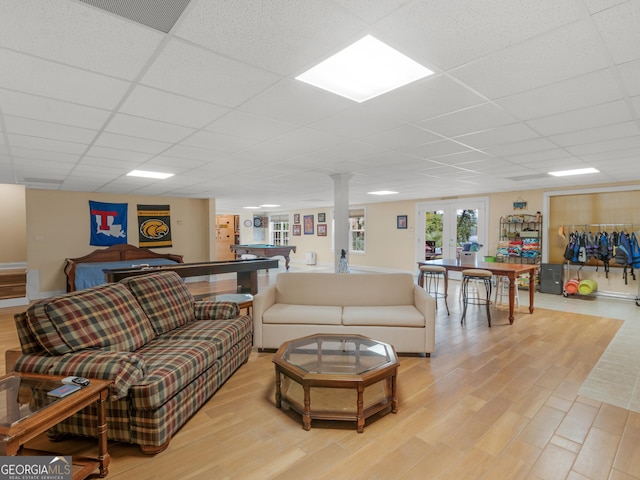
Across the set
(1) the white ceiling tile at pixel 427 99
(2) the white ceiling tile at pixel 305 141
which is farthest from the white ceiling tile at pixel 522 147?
(2) the white ceiling tile at pixel 305 141

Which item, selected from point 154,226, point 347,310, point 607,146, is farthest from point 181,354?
point 154,226

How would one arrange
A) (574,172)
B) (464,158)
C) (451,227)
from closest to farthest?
(464,158)
(574,172)
(451,227)

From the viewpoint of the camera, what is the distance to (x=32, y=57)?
5.68 ft

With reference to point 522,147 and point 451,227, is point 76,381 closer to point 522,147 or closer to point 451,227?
point 522,147

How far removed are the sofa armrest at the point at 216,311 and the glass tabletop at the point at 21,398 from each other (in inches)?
58.4

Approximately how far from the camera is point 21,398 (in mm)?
1597

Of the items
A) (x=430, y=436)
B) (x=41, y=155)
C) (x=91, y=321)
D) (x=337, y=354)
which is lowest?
(x=430, y=436)

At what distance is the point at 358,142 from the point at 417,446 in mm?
2748

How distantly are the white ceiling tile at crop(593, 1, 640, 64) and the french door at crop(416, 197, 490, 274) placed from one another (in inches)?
254

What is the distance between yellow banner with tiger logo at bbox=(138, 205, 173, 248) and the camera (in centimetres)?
807

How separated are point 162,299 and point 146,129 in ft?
5.05

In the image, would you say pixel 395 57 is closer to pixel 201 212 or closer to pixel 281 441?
pixel 281 441

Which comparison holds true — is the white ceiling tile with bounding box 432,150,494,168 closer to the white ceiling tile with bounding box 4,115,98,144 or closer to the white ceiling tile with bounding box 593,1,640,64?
the white ceiling tile with bounding box 593,1,640,64

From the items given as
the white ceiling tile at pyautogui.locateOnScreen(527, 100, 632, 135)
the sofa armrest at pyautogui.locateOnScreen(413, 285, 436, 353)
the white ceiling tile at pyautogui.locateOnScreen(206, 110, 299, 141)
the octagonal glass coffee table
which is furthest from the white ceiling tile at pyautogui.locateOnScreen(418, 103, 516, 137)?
the octagonal glass coffee table
